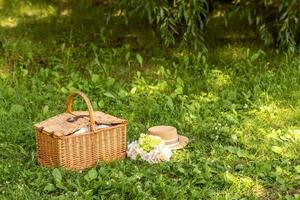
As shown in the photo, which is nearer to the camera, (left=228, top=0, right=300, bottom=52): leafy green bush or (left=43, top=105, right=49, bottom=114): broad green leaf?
(left=43, top=105, right=49, bottom=114): broad green leaf

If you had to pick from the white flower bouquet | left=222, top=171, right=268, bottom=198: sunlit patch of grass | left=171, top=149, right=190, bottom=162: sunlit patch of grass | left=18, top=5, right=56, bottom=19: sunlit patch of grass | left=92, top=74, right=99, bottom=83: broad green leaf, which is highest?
left=18, top=5, right=56, bottom=19: sunlit patch of grass

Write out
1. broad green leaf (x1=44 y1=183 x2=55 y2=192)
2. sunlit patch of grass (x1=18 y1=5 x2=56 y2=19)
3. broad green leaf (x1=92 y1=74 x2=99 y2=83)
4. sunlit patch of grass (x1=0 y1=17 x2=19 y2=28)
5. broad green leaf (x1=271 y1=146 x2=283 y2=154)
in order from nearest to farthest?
broad green leaf (x1=44 y1=183 x2=55 y2=192), broad green leaf (x1=271 y1=146 x2=283 y2=154), broad green leaf (x1=92 y1=74 x2=99 y2=83), sunlit patch of grass (x1=0 y1=17 x2=19 y2=28), sunlit patch of grass (x1=18 y1=5 x2=56 y2=19)

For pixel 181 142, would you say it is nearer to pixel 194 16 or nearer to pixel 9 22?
pixel 194 16

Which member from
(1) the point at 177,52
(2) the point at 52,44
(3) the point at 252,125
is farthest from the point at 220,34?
(3) the point at 252,125

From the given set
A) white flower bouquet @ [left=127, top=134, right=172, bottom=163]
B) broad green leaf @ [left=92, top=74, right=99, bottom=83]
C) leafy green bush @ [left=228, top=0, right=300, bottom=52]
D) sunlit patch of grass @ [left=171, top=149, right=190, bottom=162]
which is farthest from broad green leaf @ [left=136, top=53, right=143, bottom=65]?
white flower bouquet @ [left=127, top=134, right=172, bottom=163]

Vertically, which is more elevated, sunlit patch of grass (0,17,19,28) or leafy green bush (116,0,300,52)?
leafy green bush (116,0,300,52)

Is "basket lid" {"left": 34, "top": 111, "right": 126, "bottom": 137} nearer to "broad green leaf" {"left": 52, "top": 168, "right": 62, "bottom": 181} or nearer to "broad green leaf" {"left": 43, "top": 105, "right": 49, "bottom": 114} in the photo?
"broad green leaf" {"left": 52, "top": 168, "right": 62, "bottom": 181}

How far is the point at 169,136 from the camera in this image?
410 centimetres

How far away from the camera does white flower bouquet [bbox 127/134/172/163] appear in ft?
12.7

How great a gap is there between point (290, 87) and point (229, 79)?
1.84 feet

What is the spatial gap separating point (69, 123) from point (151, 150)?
541 millimetres

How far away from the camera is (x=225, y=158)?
398 centimetres

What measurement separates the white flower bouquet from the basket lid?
20 centimetres

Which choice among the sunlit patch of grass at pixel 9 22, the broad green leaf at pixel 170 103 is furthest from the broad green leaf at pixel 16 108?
the sunlit patch of grass at pixel 9 22
